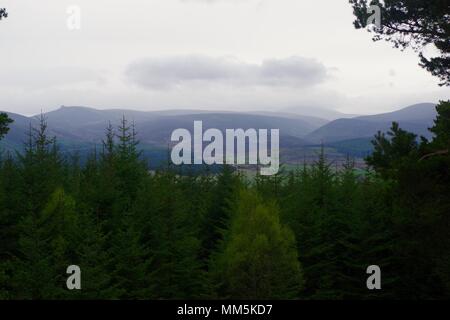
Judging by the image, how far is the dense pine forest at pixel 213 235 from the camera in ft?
87.7

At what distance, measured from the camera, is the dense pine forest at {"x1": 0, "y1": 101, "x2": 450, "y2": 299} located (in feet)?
87.7

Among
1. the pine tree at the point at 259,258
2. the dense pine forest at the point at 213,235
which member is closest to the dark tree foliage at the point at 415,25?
the dense pine forest at the point at 213,235

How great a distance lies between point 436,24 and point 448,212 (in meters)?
7.54

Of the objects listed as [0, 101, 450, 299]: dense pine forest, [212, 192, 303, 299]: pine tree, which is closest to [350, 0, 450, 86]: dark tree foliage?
[0, 101, 450, 299]: dense pine forest

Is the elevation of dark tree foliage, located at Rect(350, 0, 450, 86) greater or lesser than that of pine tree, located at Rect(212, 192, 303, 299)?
greater

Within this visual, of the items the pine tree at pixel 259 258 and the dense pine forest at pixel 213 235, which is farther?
the pine tree at pixel 259 258

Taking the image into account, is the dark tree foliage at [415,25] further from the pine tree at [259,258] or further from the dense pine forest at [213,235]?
the pine tree at [259,258]

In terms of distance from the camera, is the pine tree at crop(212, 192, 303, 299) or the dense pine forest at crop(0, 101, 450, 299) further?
the pine tree at crop(212, 192, 303, 299)

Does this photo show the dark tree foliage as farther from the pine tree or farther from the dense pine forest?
the pine tree

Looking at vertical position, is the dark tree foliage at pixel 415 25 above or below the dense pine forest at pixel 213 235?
above

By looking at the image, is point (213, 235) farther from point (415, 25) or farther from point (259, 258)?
point (415, 25)

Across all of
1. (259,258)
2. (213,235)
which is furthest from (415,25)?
(213,235)

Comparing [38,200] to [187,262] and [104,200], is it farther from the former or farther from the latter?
[187,262]
